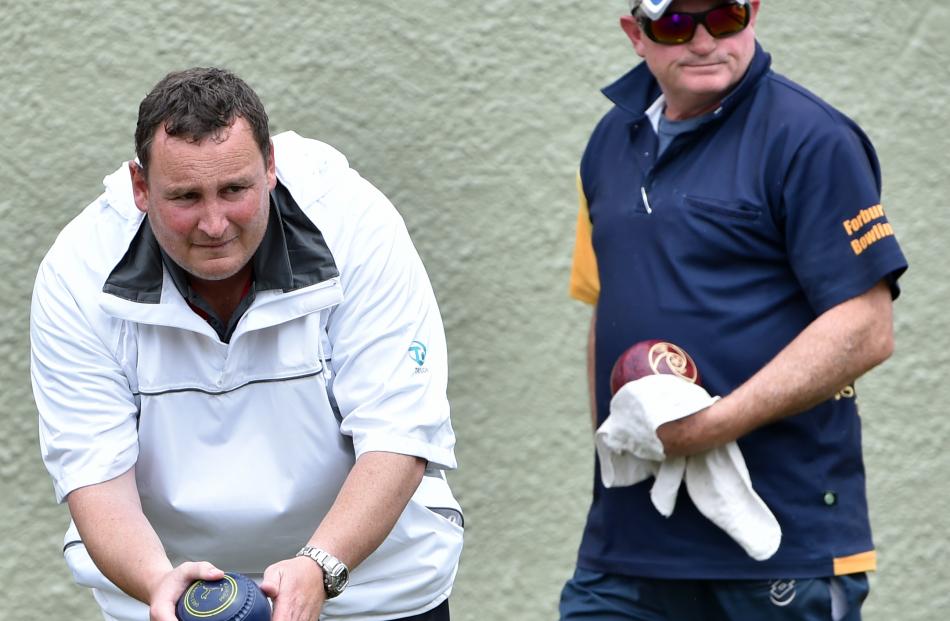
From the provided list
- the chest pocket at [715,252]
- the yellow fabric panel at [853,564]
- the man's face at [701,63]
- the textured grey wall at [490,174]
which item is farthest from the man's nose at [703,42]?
the textured grey wall at [490,174]

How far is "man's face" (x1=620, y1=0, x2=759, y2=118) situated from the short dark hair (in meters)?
0.84

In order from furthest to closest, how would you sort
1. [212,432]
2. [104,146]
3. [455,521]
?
[104,146] → [455,521] → [212,432]

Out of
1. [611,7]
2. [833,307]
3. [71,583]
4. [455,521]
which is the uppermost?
[611,7]

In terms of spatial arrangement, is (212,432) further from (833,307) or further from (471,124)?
(471,124)

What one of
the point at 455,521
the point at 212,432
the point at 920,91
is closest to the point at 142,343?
the point at 212,432

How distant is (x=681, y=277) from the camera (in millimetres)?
3160

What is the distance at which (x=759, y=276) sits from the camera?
312cm

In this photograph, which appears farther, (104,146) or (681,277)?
(104,146)

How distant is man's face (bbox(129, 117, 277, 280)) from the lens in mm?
2842

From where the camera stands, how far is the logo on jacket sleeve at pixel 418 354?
303 cm

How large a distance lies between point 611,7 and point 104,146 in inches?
54.7

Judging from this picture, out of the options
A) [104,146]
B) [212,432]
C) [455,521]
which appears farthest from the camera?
[104,146]

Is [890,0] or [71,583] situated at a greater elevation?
[890,0]

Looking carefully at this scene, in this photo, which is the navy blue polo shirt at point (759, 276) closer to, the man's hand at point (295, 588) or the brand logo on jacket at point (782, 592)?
the brand logo on jacket at point (782, 592)
